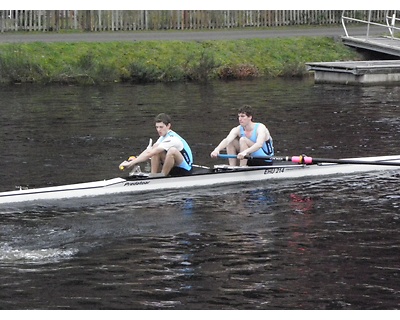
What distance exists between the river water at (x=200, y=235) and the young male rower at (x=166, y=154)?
636mm

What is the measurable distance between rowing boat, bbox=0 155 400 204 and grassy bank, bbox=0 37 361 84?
2358 centimetres

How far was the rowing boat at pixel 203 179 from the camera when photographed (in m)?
18.0

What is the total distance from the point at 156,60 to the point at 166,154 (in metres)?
27.0

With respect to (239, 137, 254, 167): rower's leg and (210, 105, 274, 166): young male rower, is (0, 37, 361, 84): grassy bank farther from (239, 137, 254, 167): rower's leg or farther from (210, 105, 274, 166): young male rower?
(239, 137, 254, 167): rower's leg

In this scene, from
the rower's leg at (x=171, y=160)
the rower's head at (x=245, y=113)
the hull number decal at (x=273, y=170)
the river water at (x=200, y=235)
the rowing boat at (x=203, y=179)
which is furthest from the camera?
the hull number decal at (x=273, y=170)

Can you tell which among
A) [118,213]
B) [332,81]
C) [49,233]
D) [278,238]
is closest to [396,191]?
[278,238]

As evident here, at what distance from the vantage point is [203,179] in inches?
766

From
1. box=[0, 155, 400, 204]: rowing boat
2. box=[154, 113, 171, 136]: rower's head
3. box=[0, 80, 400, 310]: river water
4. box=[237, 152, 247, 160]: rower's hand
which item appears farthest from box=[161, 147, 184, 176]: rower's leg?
box=[237, 152, 247, 160]: rower's hand

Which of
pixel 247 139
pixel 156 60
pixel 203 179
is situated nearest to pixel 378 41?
pixel 156 60

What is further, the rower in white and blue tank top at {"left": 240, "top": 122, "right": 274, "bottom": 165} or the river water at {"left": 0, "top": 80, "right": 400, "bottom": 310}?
the rower in white and blue tank top at {"left": 240, "top": 122, "right": 274, "bottom": 165}

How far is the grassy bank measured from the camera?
140 feet

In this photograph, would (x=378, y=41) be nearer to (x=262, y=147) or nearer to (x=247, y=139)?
(x=262, y=147)

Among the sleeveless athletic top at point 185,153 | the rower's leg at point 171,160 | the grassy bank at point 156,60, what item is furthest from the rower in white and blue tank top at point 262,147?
the grassy bank at point 156,60

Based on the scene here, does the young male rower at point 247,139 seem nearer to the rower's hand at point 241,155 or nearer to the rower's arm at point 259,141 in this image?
the rower's arm at point 259,141
